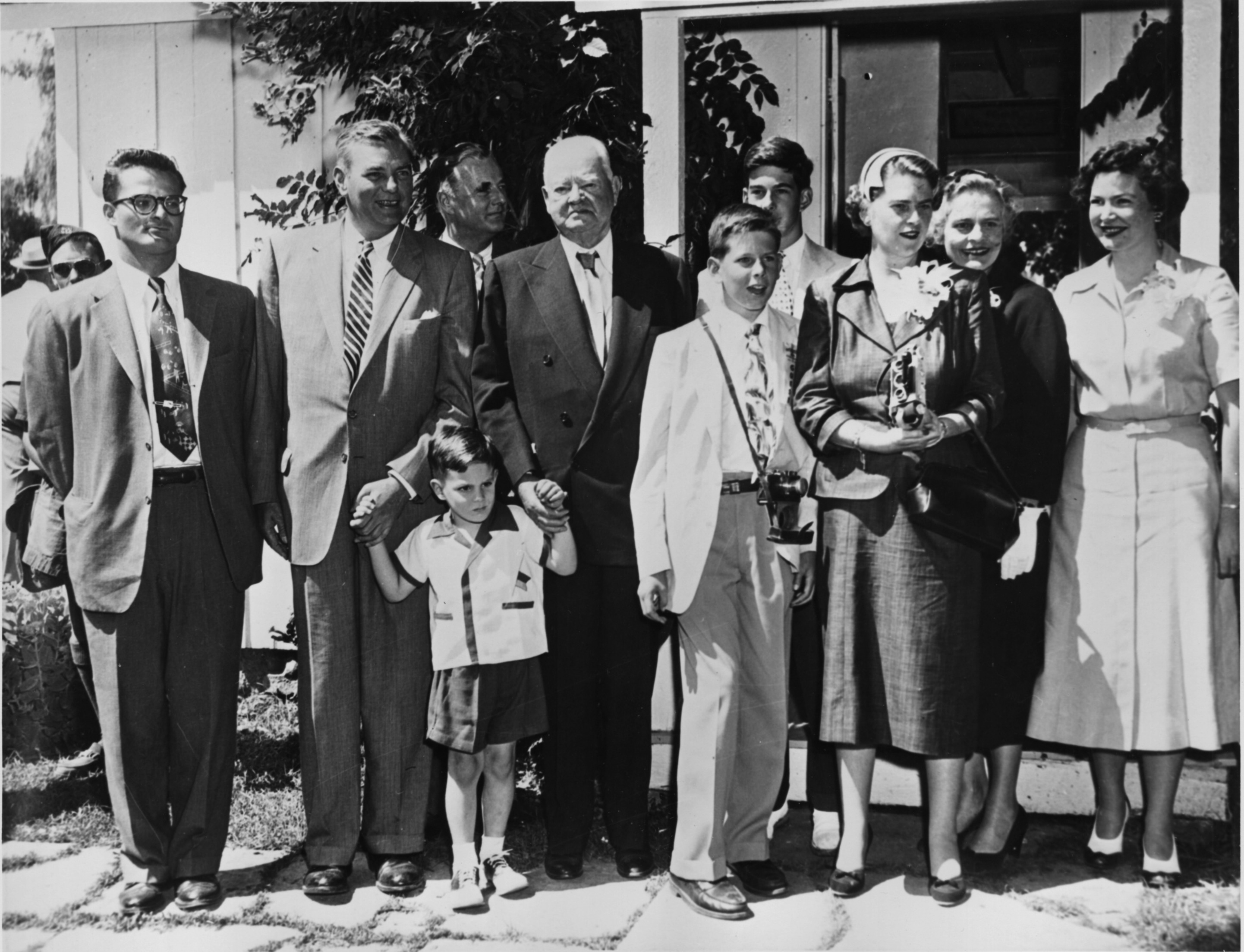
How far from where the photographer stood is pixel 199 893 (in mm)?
4156

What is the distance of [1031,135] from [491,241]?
1.85 metres

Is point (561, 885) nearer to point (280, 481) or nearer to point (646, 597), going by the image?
point (646, 597)

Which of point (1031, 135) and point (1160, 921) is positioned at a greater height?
point (1031, 135)

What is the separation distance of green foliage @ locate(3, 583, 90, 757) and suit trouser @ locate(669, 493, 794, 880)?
7.50 ft

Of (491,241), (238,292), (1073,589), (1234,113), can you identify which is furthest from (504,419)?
(1234,113)

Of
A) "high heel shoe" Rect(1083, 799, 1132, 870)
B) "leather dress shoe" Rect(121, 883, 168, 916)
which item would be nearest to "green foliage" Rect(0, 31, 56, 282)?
"leather dress shoe" Rect(121, 883, 168, 916)

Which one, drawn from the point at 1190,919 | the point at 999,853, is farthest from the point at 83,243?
the point at 1190,919

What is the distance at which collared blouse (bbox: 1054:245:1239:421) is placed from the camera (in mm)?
3939

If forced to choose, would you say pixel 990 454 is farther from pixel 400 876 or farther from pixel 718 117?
pixel 400 876

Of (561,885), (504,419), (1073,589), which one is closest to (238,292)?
(504,419)

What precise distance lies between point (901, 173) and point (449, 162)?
5.06 feet

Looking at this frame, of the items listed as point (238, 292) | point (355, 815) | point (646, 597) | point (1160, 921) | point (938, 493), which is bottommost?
point (1160, 921)

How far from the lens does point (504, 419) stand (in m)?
4.07

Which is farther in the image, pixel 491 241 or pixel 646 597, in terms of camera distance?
pixel 491 241
